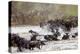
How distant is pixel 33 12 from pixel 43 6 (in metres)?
0.17

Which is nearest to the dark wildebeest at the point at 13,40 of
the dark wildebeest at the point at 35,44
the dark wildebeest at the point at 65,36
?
the dark wildebeest at the point at 35,44

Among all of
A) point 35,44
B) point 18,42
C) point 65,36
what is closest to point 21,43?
point 18,42

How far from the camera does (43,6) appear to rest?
2.16 metres

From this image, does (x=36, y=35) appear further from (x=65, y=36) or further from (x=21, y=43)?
(x=65, y=36)

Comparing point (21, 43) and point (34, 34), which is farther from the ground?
point (34, 34)

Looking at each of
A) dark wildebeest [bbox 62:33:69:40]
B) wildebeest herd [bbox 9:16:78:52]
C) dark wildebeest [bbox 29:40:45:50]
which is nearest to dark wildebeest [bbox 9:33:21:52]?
wildebeest herd [bbox 9:16:78:52]

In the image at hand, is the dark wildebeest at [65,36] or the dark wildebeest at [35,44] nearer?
the dark wildebeest at [35,44]

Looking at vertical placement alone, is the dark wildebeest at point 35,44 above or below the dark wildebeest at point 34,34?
below

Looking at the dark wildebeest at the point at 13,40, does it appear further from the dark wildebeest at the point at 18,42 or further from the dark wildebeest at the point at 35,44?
the dark wildebeest at the point at 35,44

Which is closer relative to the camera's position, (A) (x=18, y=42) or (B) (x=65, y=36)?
(A) (x=18, y=42)

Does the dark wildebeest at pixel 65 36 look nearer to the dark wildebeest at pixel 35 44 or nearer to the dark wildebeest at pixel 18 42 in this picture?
the dark wildebeest at pixel 35 44

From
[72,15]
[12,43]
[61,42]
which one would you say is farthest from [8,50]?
[72,15]

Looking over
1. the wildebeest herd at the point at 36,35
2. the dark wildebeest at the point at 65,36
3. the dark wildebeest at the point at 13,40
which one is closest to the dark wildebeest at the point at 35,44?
the wildebeest herd at the point at 36,35

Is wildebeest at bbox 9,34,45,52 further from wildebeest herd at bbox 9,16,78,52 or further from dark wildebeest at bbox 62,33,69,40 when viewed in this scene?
dark wildebeest at bbox 62,33,69,40
